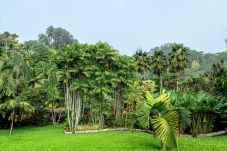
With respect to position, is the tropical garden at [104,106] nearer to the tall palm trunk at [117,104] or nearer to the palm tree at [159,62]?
the tall palm trunk at [117,104]

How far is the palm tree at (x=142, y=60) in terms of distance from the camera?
4562 centimetres

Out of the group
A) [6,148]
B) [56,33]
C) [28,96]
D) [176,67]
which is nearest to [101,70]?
[28,96]

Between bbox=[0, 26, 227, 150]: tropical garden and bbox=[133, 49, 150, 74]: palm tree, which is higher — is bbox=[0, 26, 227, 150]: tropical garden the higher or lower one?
the lower one

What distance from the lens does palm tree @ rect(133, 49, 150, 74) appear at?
4562 cm

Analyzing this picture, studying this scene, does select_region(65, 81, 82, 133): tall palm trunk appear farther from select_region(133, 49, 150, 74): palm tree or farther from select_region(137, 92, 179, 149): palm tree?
select_region(133, 49, 150, 74): palm tree

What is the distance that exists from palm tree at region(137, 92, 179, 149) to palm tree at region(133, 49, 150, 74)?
32.2 metres

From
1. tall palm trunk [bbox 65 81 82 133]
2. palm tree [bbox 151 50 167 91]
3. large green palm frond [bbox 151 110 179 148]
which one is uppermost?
palm tree [bbox 151 50 167 91]

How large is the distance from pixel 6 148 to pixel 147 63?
3287 centimetres

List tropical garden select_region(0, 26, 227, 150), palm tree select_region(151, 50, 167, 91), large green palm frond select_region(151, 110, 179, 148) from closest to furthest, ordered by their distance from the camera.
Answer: large green palm frond select_region(151, 110, 179, 148) → tropical garden select_region(0, 26, 227, 150) → palm tree select_region(151, 50, 167, 91)

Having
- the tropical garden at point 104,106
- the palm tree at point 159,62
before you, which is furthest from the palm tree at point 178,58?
the tropical garden at point 104,106

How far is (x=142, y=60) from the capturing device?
4572 cm

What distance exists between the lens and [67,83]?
909 inches

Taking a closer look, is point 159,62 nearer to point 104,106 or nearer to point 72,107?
point 104,106

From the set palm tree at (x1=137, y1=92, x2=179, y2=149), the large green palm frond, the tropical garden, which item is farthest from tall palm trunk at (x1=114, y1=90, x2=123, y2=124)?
the large green palm frond
